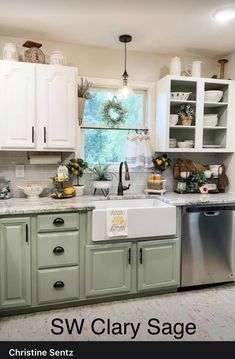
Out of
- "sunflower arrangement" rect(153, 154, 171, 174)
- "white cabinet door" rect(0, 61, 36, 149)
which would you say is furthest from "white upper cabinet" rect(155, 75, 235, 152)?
"white cabinet door" rect(0, 61, 36, 149)

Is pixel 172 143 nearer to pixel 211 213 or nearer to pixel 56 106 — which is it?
pixel 211 213

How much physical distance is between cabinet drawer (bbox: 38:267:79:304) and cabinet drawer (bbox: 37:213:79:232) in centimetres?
36

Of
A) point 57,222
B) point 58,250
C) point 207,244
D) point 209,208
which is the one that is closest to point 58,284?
point 58,250

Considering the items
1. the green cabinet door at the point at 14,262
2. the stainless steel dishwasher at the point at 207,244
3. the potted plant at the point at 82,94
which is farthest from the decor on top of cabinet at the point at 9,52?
the stainless steel dishwasher at the point at 207,244

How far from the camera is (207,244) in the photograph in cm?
283

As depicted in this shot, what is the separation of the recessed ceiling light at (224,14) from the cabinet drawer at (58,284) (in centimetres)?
242

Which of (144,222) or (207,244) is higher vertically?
(144,222)

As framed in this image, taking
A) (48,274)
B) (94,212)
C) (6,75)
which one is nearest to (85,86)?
(6,75)

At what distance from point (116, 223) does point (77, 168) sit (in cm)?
80

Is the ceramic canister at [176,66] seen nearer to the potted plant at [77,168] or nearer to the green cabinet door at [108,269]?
the potted plant at [77,168]

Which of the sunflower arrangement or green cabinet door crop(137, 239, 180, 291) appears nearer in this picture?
green cabinet door crop(137, 239, 180, 291)

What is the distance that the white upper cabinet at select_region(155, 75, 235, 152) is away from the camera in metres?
3.11

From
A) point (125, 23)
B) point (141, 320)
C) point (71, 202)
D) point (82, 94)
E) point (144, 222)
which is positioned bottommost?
point (141, 320)

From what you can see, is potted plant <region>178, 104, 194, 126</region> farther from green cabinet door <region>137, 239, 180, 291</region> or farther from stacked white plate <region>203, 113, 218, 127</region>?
green cabinet door <region>137, 239, 180, 291</region>
